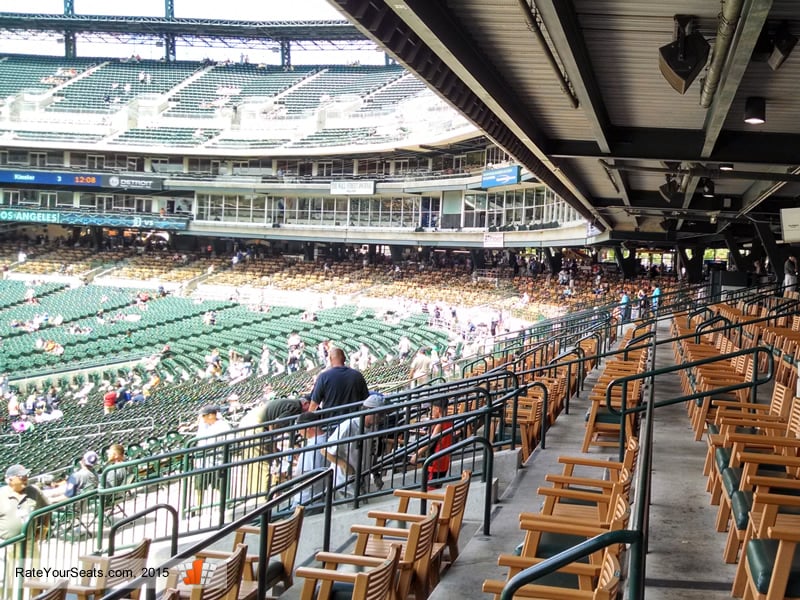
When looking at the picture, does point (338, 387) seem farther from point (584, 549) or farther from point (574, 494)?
point (584, 549)

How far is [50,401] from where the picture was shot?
22.0 meters

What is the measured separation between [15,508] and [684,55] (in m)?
6.98

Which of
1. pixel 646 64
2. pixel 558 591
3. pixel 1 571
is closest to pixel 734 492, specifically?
pixel 558 591

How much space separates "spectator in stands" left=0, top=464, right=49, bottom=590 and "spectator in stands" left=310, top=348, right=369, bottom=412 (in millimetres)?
3006

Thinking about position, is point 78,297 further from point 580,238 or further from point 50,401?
point 580,238

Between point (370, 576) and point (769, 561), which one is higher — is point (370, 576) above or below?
below

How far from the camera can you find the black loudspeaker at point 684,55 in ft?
17.2

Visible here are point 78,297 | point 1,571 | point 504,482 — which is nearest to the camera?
point 504,482

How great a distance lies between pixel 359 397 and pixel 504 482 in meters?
2.14

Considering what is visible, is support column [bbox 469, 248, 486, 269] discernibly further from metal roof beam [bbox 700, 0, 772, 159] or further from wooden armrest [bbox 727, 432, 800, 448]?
wooden armrest [bbox 727, 432, 800, 448]

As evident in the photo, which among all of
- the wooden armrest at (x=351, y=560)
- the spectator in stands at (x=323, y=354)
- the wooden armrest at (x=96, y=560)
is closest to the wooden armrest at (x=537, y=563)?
the wooden armrest at (x=351, y=560)

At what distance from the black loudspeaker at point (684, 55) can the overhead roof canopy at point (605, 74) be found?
1cm

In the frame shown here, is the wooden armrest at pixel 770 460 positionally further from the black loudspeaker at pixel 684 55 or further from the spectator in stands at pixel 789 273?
the spectator in stands at pixel 789 273

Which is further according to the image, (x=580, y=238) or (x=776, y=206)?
(x=580, y=238)
